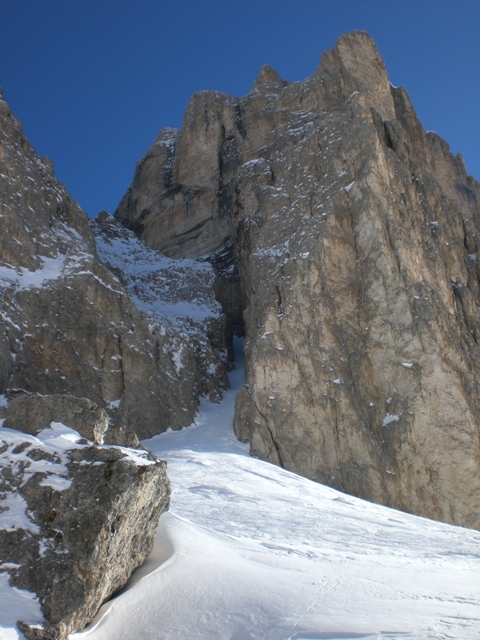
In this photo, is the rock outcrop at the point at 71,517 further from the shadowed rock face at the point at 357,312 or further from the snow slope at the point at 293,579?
the shadowed rock face at the point at 357,312

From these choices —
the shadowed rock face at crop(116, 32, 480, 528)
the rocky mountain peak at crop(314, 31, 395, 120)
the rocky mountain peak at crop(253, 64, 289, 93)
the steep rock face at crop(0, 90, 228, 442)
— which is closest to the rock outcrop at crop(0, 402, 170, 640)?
the steep rock face at crop(0, 90, 228, 442)

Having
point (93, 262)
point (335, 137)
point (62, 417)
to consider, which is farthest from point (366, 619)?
point (335, 137)

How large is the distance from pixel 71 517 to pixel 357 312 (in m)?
22.5

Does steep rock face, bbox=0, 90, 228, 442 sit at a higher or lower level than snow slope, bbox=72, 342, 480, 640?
higher

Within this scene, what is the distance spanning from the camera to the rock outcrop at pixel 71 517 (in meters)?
7.39

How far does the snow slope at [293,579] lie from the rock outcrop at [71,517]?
18.7 inches

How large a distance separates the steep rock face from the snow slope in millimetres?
13613

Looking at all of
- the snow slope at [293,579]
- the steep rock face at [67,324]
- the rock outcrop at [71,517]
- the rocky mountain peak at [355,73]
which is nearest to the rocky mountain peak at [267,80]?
the rocky mountain peak at [355,73]

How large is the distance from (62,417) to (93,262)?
22744 mm

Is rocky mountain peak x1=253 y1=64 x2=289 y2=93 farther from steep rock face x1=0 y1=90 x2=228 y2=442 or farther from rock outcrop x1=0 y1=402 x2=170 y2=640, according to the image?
rock outcrop x1=0 y1=402 x2=170 y2=640

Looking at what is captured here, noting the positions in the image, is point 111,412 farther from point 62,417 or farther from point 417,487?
point 62,417

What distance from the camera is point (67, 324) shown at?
28.8 m

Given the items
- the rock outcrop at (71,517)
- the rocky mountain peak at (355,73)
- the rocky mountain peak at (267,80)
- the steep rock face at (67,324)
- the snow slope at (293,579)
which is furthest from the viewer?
the rocky mountain peak at (267,80)

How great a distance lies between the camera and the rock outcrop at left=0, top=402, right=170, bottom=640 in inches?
291
